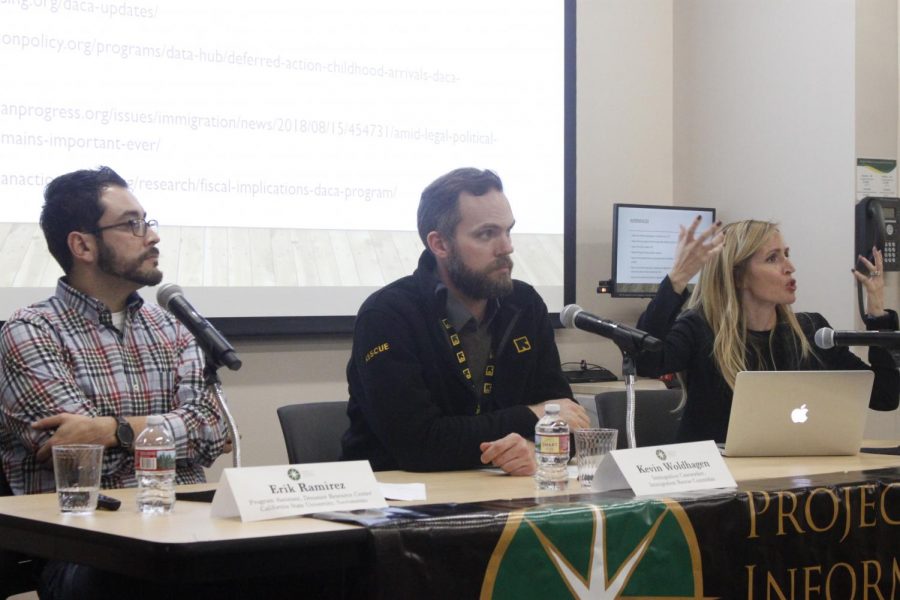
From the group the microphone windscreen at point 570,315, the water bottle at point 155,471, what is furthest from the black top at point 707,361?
the water bottle at point 155,471

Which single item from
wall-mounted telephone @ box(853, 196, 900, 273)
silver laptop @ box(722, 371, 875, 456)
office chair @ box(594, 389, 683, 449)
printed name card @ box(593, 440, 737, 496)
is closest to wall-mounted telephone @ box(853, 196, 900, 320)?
wall-mounted telephone @ box(853, 196, 900, 273)

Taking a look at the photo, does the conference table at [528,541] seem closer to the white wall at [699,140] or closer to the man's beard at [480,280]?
the man's beard at [480,280]

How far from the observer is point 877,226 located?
4.23m

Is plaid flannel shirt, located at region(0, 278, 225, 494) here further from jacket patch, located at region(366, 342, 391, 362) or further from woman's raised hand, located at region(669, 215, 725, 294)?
woman's raised hand, located at region(669, 215, 725, 294)

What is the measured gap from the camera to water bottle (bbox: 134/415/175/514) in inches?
68.4

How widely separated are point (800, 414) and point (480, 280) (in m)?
0.79

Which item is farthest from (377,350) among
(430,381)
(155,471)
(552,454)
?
(155,471)

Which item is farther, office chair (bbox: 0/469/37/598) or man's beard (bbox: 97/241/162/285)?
man's beard (bbox: 97/241/162/285)

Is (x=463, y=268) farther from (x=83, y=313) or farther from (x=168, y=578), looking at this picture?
(x=168, y=578)

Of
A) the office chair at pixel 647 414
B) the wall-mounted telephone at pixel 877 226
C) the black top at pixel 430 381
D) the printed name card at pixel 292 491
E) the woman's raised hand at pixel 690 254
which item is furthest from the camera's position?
the wall-mounted telephone at pixel 877 226

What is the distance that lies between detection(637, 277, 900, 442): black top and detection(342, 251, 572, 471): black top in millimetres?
326

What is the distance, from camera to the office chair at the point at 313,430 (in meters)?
2.67

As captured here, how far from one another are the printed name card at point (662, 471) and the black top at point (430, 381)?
0.45m

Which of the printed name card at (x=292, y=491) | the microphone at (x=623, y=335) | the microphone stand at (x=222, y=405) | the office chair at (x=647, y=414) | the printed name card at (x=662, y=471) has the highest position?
the microphone at (x=623, y=335)
